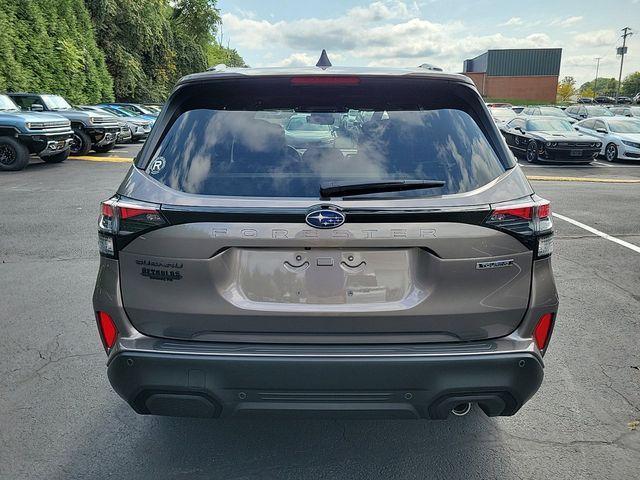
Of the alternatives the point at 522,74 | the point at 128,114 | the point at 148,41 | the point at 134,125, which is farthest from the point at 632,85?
the point at 134,125

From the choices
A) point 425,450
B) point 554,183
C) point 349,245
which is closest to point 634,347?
point 425,450

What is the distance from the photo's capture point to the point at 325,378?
2.14m

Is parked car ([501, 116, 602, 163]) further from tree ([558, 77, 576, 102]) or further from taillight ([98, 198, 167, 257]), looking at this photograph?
tree ([558, 77, 576, 102])

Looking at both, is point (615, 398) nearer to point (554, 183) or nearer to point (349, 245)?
point (349, 245)

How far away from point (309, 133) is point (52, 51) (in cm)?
2812

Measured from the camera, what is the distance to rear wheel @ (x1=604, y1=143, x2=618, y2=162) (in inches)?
716

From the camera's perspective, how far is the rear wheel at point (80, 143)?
56.0 feet

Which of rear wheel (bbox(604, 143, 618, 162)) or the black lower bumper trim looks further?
rear wheel (bbox(604, 143, 618, 162))

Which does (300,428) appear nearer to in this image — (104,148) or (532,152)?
(532,152)

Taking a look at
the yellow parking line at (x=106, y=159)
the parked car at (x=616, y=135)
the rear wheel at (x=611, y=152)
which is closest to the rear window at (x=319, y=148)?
the yellow parking line at (x=106, y=159)

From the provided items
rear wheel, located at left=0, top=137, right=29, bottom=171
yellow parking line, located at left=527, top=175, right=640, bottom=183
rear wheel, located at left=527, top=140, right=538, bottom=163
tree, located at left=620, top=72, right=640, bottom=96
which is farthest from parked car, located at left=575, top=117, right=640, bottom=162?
tree, located at left=620, top=72, right=640, bottom=96

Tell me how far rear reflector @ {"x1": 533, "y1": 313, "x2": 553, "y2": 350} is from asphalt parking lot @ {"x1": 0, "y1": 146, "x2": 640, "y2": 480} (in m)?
0.70

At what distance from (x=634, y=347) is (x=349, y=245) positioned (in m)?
2.98

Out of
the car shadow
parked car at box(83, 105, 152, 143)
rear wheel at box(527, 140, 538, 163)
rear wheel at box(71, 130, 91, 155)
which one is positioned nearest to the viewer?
the car shadow
